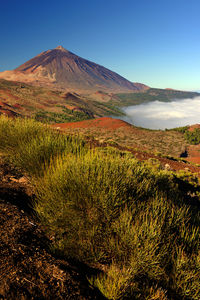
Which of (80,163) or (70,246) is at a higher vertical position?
(80,163)

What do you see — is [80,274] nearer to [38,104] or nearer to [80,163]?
[80,163]

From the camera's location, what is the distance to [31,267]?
2.30 meters

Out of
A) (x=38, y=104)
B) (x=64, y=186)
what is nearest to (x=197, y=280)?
(x=64, y=186)

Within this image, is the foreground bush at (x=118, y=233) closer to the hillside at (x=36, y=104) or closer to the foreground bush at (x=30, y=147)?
the foreground bush at (x=30, y=147)

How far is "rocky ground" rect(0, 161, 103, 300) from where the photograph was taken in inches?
78.5

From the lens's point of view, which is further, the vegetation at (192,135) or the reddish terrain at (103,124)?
the reddish terrain at (103,124)

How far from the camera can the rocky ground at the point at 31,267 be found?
1.99m

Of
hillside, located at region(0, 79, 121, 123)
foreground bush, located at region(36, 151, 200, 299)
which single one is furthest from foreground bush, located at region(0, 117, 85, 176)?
hillside, located at region(0, 79, 121, 123)

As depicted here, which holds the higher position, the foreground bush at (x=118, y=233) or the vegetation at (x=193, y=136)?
the foreground bush at (x=118, y=233)

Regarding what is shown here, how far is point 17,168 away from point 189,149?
37.8m

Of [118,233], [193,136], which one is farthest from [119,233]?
[193,136]

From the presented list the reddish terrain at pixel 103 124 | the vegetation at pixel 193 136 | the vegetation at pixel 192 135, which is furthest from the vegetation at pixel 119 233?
the reddish terrain at pixel 103 124

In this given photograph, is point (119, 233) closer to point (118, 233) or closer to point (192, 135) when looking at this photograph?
point (118, 233)

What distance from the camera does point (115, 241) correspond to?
275 centimetres
